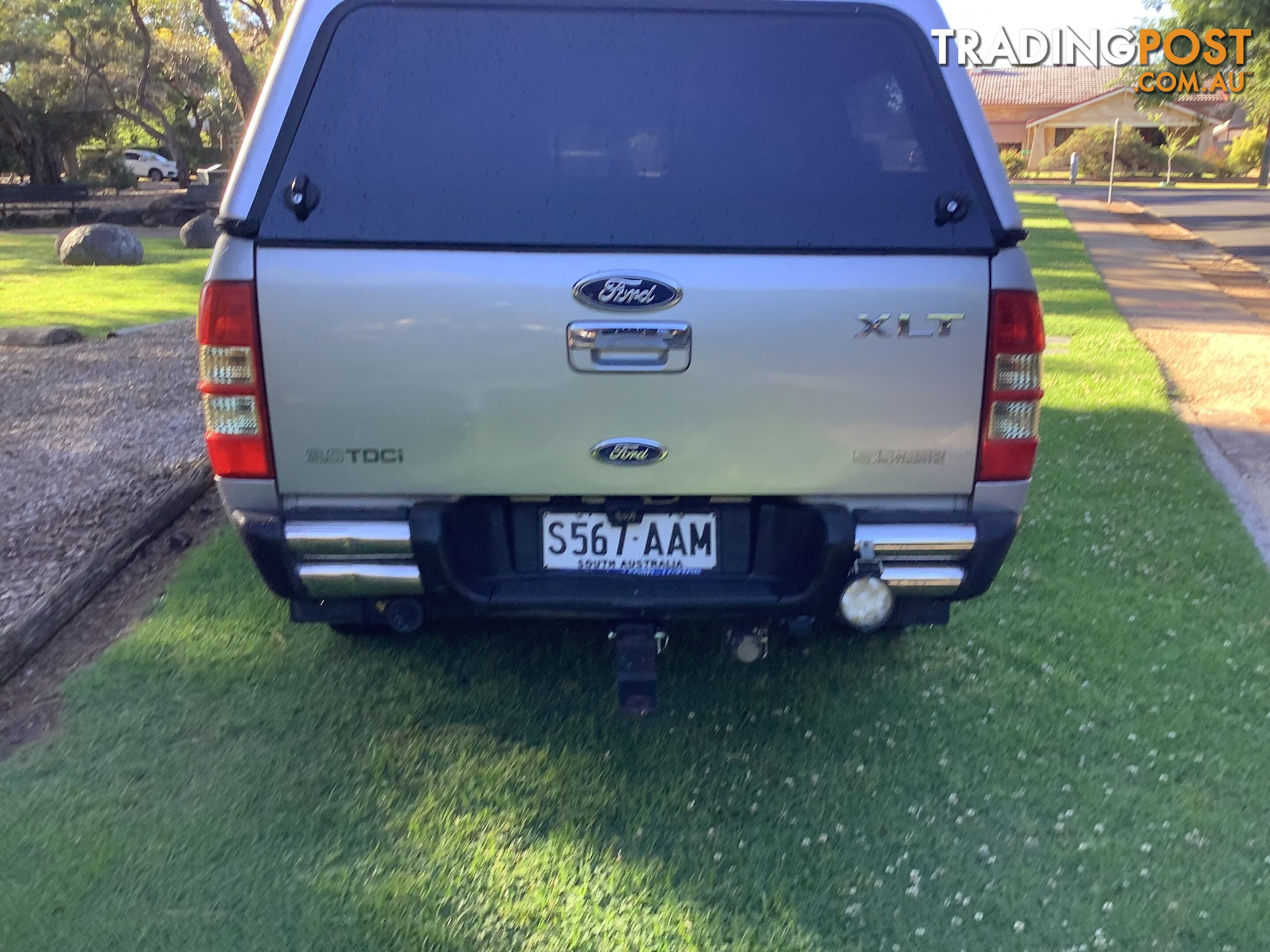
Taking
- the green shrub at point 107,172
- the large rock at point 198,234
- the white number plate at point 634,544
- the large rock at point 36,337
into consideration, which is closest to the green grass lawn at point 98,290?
the large rock at point 198,234

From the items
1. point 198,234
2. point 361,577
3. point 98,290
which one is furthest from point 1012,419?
point 198,234

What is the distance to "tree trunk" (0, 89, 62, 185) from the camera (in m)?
33.8

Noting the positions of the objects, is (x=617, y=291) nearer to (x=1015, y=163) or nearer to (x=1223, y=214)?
(x=1223, y=214)

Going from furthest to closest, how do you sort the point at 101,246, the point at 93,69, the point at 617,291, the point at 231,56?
the point at 93,69 < the point at 231,56 < the point at 101,246 < the point at 617,291

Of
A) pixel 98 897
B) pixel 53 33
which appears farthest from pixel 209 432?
pixel 53 33

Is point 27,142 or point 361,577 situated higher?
point 361,577

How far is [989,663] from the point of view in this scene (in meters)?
3.79

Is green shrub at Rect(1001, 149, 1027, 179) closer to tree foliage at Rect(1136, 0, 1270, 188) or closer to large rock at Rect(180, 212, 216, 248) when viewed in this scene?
tree foliage at Rect(1136, 0, 1270, 188)

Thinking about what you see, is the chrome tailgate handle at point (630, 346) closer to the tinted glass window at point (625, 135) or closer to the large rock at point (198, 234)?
the tinted glass window at point (625, 135)

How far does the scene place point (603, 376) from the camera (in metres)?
2.67

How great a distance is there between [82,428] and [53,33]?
4092cm

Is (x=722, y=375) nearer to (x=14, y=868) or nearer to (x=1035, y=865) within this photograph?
(x=1035, y=865)

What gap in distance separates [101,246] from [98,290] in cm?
303

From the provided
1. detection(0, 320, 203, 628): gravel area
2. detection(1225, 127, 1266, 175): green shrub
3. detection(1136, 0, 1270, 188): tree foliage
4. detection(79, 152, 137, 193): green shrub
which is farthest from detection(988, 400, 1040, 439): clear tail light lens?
detection(1225, 127, 1266, 175): green shrub
